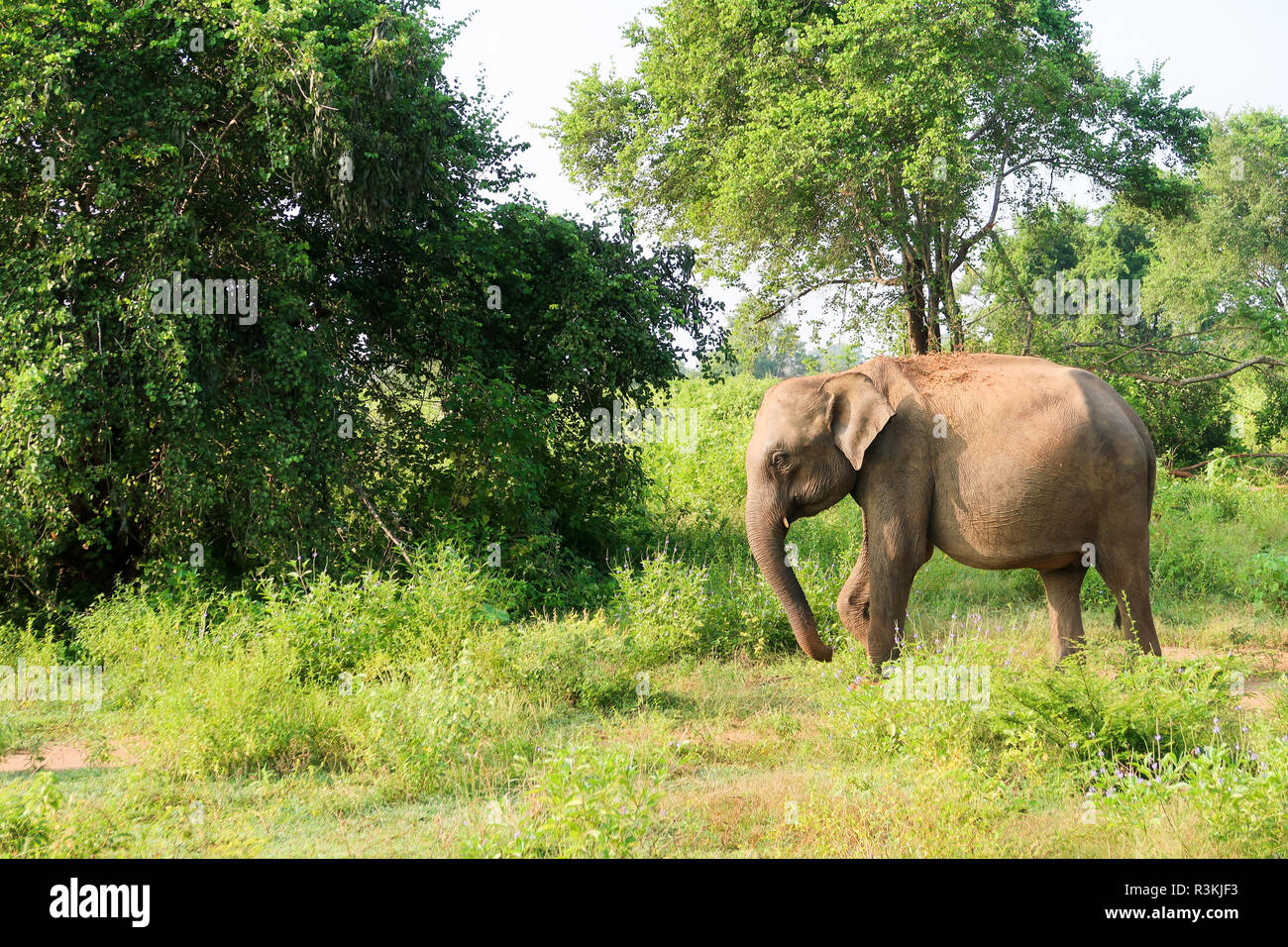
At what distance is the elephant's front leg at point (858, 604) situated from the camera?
28.7ft

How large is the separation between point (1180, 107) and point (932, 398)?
50.7ft

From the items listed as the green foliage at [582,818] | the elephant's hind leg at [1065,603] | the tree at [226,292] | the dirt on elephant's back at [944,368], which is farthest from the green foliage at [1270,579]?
the green foliage at [582,818]

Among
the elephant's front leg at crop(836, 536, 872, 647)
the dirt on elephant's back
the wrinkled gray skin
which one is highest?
the dirt on elephant's back

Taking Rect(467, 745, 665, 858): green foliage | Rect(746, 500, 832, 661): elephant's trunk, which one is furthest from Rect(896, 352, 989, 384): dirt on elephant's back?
Rect(467, 745, 665, 858): green foliage

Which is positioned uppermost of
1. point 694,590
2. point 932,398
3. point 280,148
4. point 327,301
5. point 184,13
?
point 184,13

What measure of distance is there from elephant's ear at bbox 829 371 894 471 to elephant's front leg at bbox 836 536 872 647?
3.66 feet

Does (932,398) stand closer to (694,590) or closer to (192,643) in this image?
(694,590)

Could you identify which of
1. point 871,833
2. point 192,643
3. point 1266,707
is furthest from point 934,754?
point 192,643

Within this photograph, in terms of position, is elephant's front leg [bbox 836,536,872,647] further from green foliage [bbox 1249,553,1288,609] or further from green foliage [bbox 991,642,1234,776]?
green foliage [bbox 1249,553,1288,609]

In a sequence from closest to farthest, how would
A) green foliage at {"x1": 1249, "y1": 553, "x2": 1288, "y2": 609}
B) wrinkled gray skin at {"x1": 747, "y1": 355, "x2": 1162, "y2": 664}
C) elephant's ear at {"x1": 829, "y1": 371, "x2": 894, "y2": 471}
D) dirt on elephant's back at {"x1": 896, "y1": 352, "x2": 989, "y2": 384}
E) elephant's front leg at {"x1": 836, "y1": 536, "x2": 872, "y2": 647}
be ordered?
wrinkled gray skin at {"x1": 747, "y1": 355, "x2": 1162, "y2": 664}, elephant's ear at {"x1": 829, "y1": 371, "x2": 894, "y2": 471}, dirt on elephant's back at {"x1": 896, "y1": 352, "x2": 989, "y2": 384}, elephant's front leg at {"x1": 836, "y1": 536, "x2": 872, "y2": 647}, green foliage at {"x1": 1249, "y1": 553, "x2": 1288, "y2": 609}

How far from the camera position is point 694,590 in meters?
9.84

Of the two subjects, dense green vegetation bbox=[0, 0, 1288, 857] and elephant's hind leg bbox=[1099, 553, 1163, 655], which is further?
elephant's hind leg bbox=[1099, 553, 1163, 655]

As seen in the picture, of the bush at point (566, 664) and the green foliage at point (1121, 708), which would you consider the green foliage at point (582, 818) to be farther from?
the bush at point (566, 664)

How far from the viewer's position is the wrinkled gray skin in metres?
7.80
